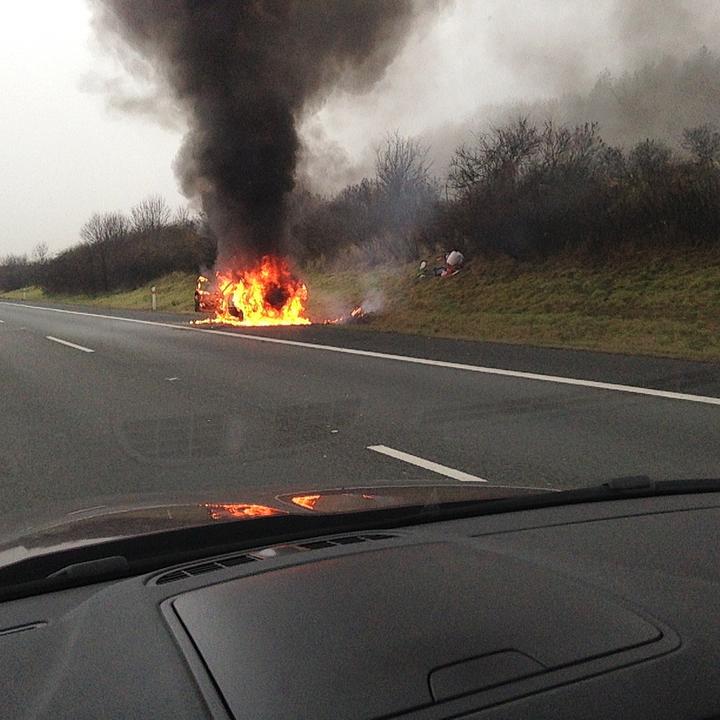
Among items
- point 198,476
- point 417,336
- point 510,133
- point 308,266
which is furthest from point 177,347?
point 308,266

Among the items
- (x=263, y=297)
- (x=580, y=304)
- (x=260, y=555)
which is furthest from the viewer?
(x=263, y=297)

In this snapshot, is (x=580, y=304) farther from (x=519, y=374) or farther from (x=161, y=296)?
(x=161, y=296)

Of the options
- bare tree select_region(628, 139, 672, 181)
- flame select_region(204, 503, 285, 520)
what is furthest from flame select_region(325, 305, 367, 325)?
flame select_region(204, 503, 285, 520)

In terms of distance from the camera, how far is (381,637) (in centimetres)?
186

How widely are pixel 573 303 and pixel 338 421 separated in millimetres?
12191

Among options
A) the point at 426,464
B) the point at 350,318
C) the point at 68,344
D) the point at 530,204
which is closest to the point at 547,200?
the point at 530,204

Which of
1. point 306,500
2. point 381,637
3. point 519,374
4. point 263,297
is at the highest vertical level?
point 263,297

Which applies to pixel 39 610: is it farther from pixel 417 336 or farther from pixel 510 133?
pixel 510 133

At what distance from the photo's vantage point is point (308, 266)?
34.7 metres

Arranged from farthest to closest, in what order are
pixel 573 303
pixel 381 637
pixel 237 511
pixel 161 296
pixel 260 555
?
1. pixel 161 296
2. pixel 573 303
3. pixel 237 511
4. pixel 260 555
5. pixel 381 637

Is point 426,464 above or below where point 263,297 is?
below

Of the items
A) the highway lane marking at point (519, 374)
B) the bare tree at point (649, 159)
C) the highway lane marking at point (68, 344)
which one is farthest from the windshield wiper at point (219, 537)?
the bare tree at point (649, 159)

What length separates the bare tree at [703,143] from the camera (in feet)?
70.2

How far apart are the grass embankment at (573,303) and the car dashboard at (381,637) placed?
10183mm
